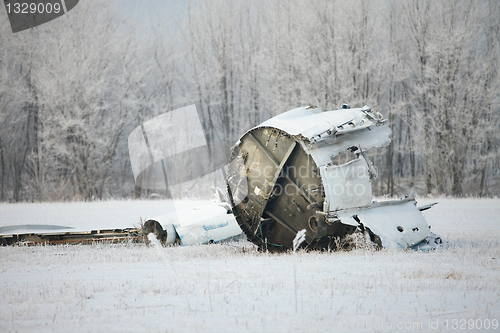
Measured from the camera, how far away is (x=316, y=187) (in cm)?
682

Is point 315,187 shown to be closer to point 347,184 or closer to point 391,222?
point 347,184

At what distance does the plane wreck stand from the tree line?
57.6 ft

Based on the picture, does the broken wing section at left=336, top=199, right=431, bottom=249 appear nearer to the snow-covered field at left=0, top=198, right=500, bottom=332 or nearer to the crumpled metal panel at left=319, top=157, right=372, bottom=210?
the crumpled metal panel at left=319, top=157, right=372, bottom=210

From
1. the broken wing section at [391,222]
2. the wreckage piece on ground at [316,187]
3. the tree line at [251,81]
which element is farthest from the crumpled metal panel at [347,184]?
the tree line at [251,81]

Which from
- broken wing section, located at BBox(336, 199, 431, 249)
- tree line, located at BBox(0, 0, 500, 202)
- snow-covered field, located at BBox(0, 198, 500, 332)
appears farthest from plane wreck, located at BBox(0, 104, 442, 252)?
tree line, located at BBox(0, 0, 500, 202)

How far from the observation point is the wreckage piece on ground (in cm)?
668

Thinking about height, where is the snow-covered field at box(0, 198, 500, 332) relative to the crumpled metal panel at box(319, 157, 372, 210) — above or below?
below

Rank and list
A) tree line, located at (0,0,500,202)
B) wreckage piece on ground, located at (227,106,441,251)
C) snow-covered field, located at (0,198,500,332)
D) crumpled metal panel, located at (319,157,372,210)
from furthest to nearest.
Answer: tree line, located at (0,0,500,202), wreckage piece on ground, located at (227,106,441,251), crumpled metal panel, located at (319,157,372,210), snow-covered field, located at (0,198,500,332)

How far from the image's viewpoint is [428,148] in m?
23.2

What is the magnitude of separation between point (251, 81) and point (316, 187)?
2280 cm

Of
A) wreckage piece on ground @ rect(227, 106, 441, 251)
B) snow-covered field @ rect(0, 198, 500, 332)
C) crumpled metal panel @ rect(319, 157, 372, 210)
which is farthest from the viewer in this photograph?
wreckage piece on ground @ rect(227, 106, 441, 251)

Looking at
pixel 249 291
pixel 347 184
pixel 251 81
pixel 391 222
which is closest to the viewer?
pixel 249 291

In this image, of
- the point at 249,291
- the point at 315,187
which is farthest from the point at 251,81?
the point at 249,291

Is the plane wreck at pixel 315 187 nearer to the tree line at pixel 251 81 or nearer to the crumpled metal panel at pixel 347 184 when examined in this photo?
the crumpled metal panel at pixel 347 184
